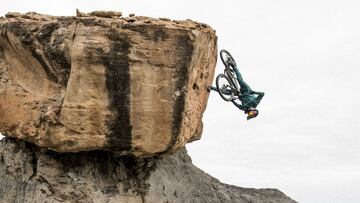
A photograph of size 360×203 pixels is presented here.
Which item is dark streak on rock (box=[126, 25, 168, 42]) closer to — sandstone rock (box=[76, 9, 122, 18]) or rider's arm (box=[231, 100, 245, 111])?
sandstone rock (box=[76, 9, 122, 18])

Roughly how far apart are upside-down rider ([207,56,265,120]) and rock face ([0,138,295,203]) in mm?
2769

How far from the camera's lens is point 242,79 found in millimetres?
18422

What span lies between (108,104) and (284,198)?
32.3 feet

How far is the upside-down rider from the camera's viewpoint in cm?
1806

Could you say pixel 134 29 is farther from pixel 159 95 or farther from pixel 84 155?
pixel 84 155

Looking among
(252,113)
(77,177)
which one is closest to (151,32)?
(252,113)

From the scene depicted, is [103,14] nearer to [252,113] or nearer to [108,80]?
[108,80]

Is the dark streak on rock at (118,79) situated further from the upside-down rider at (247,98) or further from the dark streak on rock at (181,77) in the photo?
the upside-down rider at (247,98)

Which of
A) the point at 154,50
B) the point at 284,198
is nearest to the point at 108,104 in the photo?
the point at 154,50

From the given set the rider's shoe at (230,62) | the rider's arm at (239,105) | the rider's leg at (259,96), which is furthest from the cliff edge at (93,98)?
the rider's leg at (259,96)

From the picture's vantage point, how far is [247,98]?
716 inches

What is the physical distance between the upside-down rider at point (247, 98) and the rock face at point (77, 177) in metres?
2.77

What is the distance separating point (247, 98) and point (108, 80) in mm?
4210

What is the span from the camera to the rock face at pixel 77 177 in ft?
56.4
